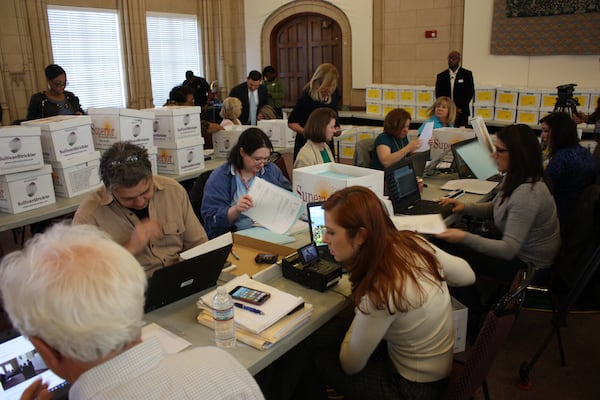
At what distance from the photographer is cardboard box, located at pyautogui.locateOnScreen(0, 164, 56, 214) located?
10.6 ft

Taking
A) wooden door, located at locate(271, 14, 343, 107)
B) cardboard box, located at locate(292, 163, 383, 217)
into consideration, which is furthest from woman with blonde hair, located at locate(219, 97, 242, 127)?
wooden door, located at locate(271, 14, 343, 107)

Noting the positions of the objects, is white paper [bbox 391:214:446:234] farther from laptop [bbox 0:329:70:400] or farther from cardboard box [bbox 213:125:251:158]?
cardboard box [bbox 213:125:251:158]

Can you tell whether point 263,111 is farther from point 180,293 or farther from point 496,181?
point 180,293

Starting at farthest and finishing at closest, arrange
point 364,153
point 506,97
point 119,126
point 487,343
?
1. point 506,97
2. point 364,153
3. point 119,126
4. point 487,343

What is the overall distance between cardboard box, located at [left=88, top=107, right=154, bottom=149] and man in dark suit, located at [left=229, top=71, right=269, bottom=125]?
3.03 m

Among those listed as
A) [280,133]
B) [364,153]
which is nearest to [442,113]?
[364,153]

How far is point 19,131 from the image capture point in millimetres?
3203

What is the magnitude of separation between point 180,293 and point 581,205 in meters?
2.17

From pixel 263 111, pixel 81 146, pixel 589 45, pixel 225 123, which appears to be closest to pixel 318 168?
pixel 81 146

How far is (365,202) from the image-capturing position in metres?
1.72

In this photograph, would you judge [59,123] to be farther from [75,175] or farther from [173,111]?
[173,111]

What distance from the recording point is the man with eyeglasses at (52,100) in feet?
15.9

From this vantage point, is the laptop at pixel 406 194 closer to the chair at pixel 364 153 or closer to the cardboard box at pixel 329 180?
the cardboard box at pixel 329 180

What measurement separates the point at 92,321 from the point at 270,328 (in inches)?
34.1
